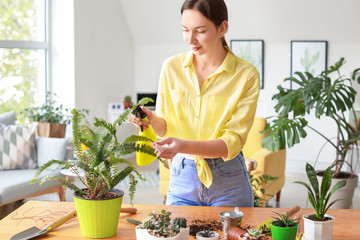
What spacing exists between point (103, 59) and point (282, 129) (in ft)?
10.1

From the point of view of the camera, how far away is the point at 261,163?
400cm

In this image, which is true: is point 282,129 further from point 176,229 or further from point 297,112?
point 176,229

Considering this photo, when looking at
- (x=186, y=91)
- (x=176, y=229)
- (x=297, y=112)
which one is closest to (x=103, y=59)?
(x=297, y=112)

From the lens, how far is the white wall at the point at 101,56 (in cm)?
576

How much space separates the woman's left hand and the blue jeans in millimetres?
220

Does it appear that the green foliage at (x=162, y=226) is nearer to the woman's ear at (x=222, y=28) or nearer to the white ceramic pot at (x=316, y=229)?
the white ceramic pot at (x=316, y=229)

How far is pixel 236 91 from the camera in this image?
1791 millimetres

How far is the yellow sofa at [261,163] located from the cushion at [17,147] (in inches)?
46.6

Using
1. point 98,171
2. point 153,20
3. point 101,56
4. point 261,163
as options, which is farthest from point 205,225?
point 153,20

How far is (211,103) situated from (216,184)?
0.30m

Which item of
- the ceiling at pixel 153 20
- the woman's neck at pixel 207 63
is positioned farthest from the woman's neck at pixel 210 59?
the ceiling at pixel 153 20

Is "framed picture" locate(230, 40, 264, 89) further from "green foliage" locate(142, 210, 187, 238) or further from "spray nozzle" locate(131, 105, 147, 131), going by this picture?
"green foliage" locate(142, 210, 187, 238)

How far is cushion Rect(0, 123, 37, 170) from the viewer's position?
13.8ft

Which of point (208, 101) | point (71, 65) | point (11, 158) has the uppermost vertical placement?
point (71, 65)
